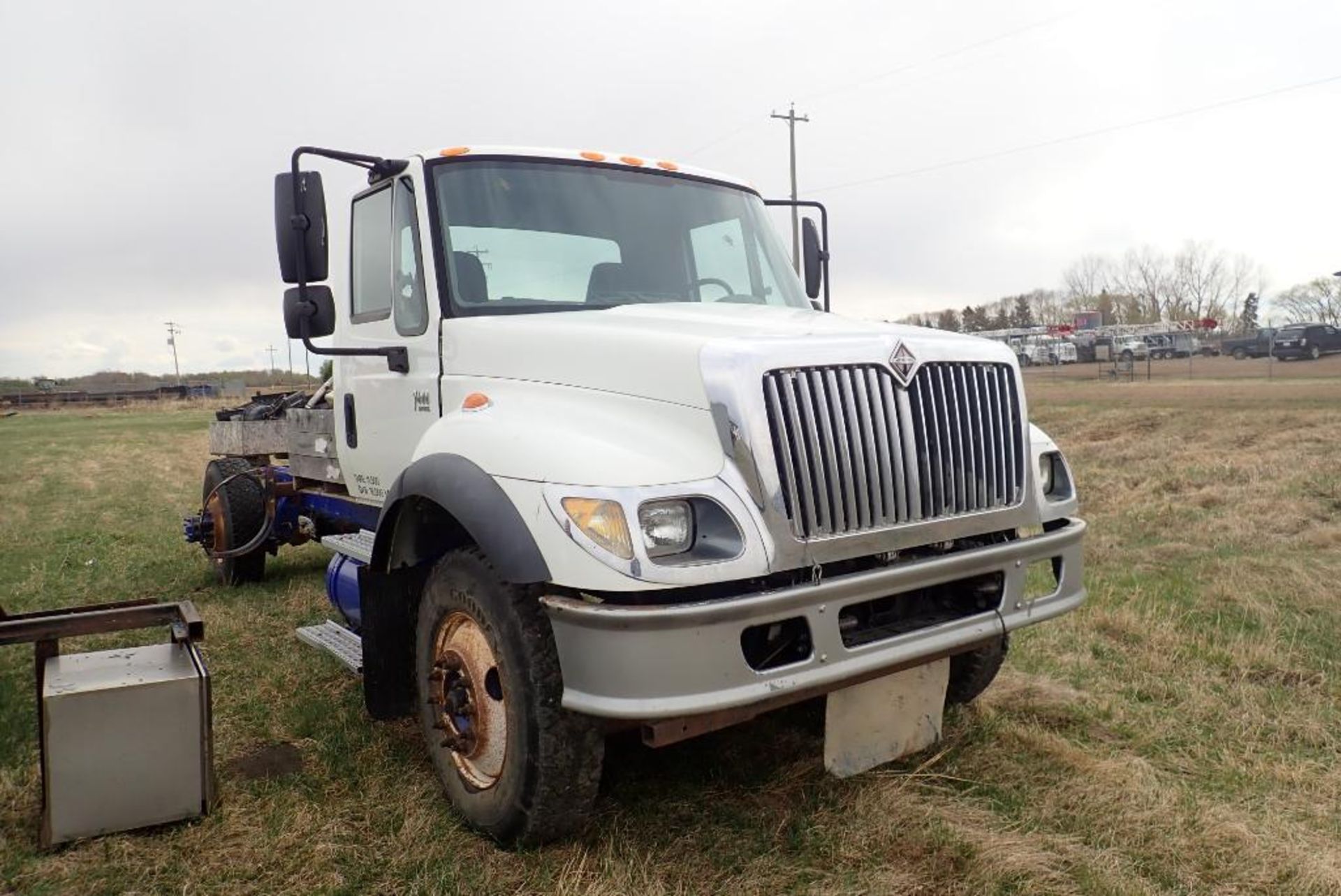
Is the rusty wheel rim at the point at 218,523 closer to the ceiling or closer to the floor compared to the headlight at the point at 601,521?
closer to the floor

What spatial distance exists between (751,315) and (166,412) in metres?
48.8

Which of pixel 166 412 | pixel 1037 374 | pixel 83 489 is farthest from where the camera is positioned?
pixel 166 412

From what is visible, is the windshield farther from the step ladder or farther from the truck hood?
the step ladder

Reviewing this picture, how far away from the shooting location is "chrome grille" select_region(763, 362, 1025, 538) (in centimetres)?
291

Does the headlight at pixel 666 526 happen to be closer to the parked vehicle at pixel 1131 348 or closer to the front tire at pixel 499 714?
the front tire at pixel 499 714

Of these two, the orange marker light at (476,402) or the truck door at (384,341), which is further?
the truck door at (384,341)

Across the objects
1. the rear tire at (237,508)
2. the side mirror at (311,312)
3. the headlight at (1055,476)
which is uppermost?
the side mirror at (311,312)

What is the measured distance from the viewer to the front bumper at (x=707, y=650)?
104 inches

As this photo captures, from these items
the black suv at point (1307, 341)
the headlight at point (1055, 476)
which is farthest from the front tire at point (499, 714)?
the black suv at point (1307, 341)

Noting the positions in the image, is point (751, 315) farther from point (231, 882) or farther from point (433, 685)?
point (231, 882)

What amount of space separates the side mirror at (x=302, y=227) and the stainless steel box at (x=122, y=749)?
149cm

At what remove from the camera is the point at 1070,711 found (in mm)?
4465

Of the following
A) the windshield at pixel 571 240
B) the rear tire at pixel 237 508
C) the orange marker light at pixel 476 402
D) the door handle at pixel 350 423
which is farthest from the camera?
the rear tire at pixel 237 508

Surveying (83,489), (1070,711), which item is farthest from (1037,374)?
(1070,711)
